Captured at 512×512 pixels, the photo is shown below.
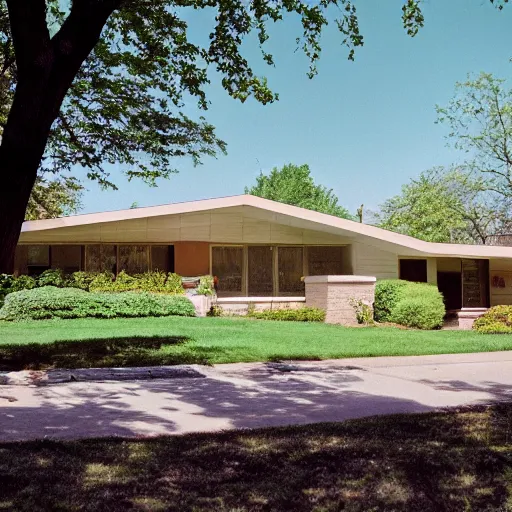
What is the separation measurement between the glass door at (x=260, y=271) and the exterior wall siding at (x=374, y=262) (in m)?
3.00

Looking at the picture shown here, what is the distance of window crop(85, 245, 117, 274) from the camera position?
20.4 m

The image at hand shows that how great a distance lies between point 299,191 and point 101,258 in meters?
48.5

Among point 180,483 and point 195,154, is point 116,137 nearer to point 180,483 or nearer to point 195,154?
point 195,154

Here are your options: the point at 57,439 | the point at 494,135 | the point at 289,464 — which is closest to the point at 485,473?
the point at 289,464

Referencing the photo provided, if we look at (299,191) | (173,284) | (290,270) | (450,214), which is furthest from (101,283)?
(299,191)

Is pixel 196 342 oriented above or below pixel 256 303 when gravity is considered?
below

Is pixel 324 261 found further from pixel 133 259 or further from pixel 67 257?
pixel 67 257

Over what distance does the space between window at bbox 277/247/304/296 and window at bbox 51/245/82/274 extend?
6.89 metres

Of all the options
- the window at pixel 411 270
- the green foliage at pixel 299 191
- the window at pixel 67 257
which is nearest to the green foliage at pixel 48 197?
the window at pixel 67 257

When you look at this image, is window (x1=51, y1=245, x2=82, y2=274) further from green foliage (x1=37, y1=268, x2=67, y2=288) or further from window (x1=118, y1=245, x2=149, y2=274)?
window (x1=118, y1=245, x2=149, y2=274)

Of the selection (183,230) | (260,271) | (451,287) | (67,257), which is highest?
(183,230)

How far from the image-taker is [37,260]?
20.4m

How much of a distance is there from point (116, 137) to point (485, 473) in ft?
41.5

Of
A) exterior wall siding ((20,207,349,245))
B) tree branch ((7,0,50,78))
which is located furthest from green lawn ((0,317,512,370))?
tree branch ((7,0,50,78))
